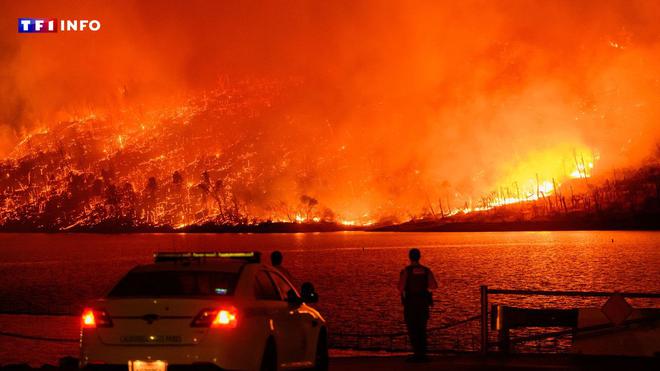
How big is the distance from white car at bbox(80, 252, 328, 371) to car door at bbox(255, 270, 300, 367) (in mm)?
34

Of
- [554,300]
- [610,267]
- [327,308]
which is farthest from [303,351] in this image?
[610,267]

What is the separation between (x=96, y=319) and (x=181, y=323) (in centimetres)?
109

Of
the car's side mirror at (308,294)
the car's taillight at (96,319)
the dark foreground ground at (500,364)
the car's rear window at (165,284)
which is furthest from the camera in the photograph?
the dark foreground ground at (500,364)

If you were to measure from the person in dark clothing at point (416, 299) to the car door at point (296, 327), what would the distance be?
14.4ft

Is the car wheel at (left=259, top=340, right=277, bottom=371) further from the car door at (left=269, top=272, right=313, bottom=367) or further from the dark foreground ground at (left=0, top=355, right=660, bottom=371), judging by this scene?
the dark foreground ground at (left=0, top=355, right=660, bottom=371)

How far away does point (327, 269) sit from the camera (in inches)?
5591

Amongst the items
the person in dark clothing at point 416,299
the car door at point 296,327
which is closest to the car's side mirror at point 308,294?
the car door at point 296,327

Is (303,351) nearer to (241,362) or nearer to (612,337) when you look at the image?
(241,362)

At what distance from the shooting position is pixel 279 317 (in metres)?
11.6

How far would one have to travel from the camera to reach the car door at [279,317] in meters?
11.3

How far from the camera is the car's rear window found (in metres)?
10.8

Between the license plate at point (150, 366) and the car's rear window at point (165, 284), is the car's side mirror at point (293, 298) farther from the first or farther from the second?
the license plate at point (150, 366)

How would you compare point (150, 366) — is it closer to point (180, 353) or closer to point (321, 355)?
point (180, 353)

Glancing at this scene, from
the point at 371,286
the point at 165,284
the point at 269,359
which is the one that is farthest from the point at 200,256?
the point at 371,286
